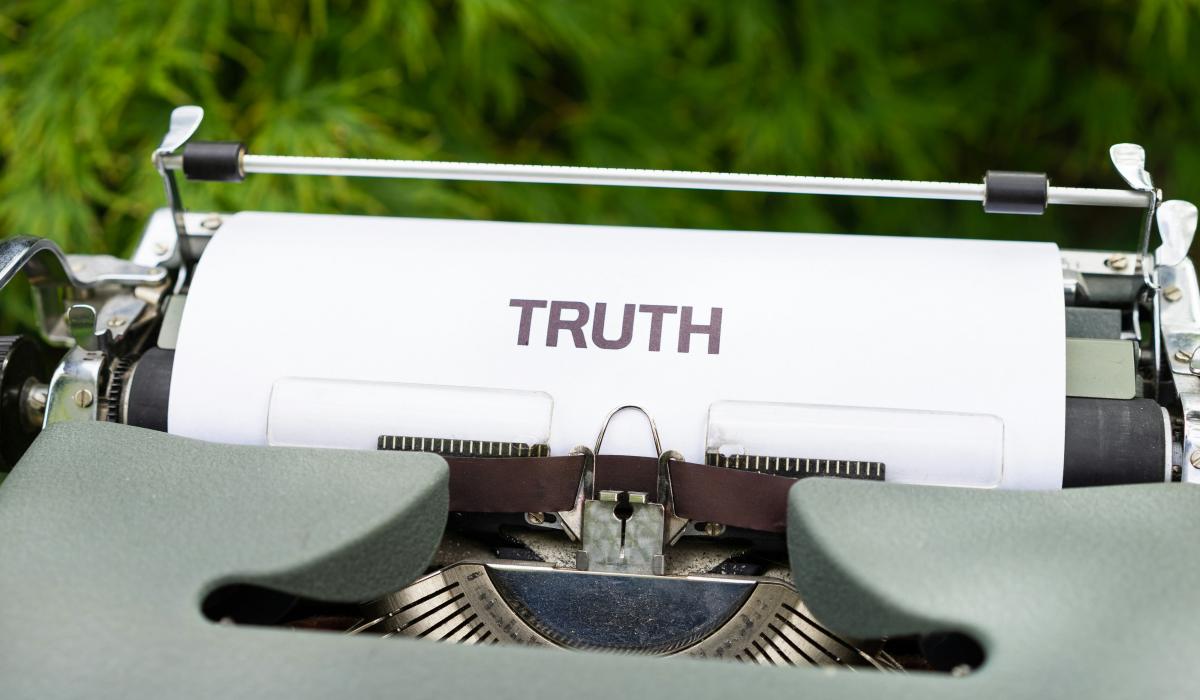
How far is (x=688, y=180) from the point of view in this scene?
4.09 ft

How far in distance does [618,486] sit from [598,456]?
0.11ft

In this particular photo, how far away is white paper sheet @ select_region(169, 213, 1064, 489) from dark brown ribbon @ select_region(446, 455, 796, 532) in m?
0.03

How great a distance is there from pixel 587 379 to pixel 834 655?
0.33 metres

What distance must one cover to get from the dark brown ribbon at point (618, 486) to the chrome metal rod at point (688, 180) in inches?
12.8

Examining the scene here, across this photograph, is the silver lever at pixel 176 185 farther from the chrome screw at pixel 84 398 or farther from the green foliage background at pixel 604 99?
the green foliage background at pixel 604 99

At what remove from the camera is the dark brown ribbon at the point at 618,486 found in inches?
41.2

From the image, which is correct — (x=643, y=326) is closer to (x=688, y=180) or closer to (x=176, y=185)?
(x=688, y=180)

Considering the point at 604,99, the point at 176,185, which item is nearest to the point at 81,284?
the point at 176,185

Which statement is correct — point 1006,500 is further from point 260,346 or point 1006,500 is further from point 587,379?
point 260,346

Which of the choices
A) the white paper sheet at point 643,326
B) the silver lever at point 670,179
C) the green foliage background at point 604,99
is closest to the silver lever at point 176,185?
the silver lever at point 670,179

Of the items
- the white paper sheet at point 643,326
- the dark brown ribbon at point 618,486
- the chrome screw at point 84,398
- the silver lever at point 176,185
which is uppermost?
the silver lever at point 176,185

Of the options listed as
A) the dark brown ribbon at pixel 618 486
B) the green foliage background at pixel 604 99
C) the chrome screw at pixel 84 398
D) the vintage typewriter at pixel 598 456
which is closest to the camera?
the vintage typewriter at pixel 598 456

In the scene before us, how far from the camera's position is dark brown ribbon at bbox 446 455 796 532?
3.43 feet

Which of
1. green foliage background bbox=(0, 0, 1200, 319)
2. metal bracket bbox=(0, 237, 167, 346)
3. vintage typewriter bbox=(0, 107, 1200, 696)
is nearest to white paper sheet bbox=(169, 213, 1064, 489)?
vintage typewriter bbox=(0, 107, 1200, 696)
